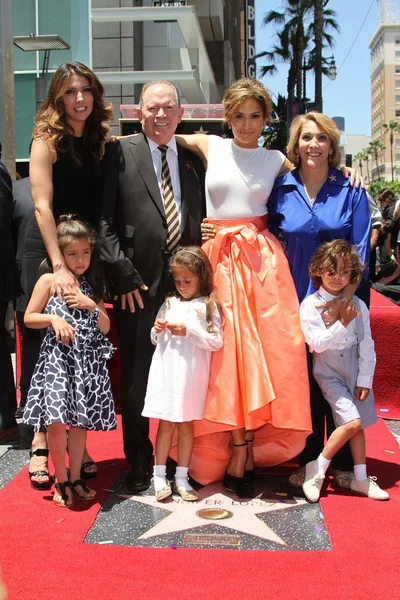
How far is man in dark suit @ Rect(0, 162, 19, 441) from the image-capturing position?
4.74 metres

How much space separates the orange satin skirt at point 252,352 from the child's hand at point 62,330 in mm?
791

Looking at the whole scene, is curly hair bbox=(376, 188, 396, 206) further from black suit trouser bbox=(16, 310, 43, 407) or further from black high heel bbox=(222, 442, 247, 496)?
black high heel bbox=(222, 442, 247, 496)

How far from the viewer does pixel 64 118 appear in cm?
398

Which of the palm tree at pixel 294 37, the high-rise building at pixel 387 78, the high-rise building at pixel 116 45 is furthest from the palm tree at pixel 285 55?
the high-rise building at pixel 387 78

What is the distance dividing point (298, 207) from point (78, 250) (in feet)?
4.09

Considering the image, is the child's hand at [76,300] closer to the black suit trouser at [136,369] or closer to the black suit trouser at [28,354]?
the black suit trouser at [136,369]

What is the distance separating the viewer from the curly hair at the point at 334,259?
3779 millimetres

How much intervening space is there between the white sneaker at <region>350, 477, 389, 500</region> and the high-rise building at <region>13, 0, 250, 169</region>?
34.4 feet

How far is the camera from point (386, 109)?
163625 millimetres

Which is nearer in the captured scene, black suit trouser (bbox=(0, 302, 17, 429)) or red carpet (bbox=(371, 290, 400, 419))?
black suit trouser (bbox=(0, 302, 17, 429))

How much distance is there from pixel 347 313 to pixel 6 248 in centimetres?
232

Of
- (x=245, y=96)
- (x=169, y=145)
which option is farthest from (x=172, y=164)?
(x=245, y=96)

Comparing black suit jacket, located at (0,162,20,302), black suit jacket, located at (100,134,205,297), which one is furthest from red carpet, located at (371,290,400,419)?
black suit jacket, located at (0,162,20,302)

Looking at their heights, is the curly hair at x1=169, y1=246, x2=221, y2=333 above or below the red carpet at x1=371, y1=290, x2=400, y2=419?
above
